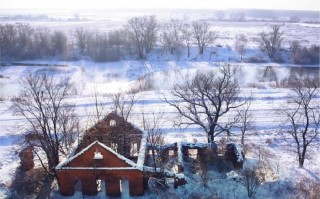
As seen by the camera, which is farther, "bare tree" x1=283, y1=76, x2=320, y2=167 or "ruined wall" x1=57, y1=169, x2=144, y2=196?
"bare tree" x1=283, y1=76, x2=320, y2=167

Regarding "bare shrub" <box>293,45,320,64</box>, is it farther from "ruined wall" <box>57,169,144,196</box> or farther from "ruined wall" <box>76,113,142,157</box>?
"ruined wall" <box>57,169,144,196</box>

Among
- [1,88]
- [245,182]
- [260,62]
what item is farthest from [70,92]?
[260,62]

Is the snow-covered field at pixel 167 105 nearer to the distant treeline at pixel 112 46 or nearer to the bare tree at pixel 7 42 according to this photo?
the distant treeline at pixel 112 46

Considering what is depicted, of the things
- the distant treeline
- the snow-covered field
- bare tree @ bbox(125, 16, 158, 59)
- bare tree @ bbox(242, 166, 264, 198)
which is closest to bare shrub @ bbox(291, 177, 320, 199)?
the snow-covered field

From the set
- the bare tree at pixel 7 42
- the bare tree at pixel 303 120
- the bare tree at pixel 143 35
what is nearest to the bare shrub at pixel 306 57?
the bare tree at pixel 143 35

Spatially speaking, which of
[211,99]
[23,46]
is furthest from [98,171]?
[23,46]

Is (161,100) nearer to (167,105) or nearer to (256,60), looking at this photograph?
(167,105)

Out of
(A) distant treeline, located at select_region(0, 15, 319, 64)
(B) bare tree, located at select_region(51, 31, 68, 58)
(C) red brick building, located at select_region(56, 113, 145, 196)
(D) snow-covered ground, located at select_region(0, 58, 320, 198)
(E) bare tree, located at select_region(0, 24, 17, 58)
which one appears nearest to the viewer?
(C) red brick building, located at select_region(56, 113, 145, 196)

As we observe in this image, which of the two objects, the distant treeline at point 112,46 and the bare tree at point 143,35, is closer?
the distant treeline at point 112,46

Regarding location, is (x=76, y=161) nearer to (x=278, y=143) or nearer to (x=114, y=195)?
(x=114, y=195)
